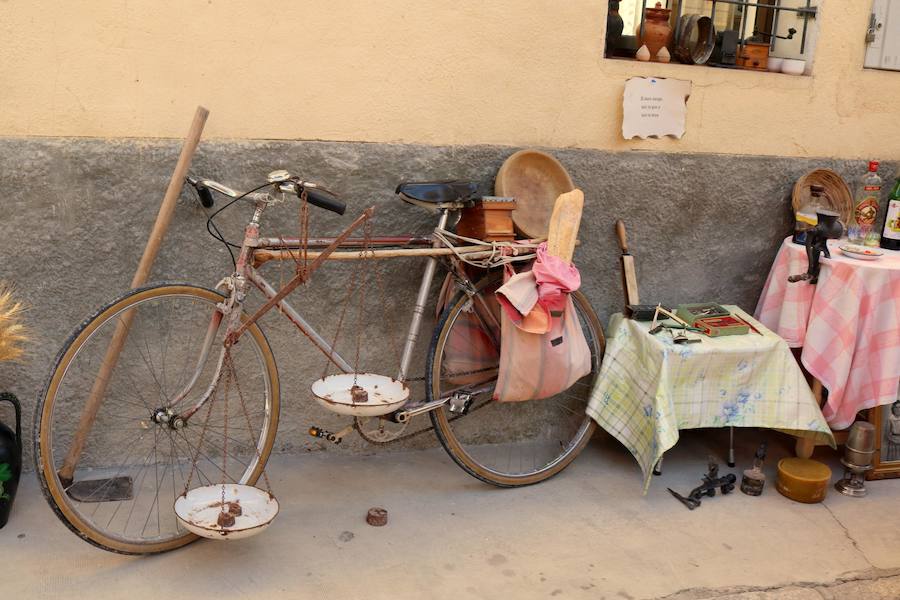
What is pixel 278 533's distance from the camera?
10.5 ft

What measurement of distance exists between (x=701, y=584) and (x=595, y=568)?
1.24ft

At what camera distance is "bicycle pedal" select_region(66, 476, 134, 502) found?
331 centimetres

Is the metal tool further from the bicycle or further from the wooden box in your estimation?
the wooden box

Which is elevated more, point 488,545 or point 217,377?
point 217,377

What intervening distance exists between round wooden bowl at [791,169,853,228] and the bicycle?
1340 millimetres

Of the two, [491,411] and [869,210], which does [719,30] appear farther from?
[491,411]

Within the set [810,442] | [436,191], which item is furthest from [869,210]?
[436,191]

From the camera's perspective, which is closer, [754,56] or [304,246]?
[304,246]

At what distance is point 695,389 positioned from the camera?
369 centimetres

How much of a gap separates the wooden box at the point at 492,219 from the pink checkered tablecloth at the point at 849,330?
1.38 m

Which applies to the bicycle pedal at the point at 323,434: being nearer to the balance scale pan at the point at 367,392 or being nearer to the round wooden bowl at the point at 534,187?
the balance scale pan at the point at 367,392

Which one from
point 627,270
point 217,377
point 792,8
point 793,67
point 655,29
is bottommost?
point 217,377

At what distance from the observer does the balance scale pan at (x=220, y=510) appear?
9.08 feet

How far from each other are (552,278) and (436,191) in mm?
576
